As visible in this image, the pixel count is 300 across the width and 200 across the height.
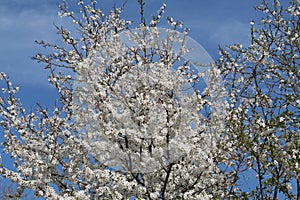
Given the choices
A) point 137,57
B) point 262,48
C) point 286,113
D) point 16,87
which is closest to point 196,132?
point 286,113

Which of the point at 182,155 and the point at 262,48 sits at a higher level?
the point at 262,48

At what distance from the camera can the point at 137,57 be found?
9734mm

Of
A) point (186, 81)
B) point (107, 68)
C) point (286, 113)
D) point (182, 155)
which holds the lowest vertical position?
point (182, 155)

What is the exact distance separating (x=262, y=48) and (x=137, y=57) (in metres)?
2.55

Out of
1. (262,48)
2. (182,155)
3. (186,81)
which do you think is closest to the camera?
(182,155)

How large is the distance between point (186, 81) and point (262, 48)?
222cm

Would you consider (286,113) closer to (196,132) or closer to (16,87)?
(196,132)

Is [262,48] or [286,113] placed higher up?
[262,48]

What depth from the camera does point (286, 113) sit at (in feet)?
27.3

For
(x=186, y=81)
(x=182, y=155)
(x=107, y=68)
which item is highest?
(x=107, y=68)

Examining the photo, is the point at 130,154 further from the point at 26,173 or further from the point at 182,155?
the point at 26,173

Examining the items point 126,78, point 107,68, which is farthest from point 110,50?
point 126,78

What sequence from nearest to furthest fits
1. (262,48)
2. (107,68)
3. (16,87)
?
(107,68) → (262,48) → (16,87)

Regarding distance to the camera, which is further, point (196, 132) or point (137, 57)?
point (137, 57)
